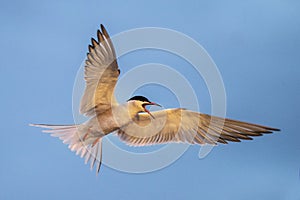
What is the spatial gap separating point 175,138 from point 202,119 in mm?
331

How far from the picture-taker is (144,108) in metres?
3.69

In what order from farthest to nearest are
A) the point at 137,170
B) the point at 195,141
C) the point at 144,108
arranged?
the point at 195,141
the point at 144,108
the point at 137,170

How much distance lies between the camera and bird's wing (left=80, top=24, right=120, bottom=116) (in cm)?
371

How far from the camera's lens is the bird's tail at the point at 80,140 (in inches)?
149

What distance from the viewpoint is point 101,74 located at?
3.70m

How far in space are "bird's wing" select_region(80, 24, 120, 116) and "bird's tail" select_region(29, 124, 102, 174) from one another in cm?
22

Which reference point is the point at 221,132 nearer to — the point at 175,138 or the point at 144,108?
the point at 175,138

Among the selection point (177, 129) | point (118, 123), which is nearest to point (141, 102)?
point (118, 123)

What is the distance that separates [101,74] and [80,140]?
0.68 meters

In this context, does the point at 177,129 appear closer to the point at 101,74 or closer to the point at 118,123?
the point at 118,123

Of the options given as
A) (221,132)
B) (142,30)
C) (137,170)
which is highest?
(142,30)

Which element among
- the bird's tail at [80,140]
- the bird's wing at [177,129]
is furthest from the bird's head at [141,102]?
the bird's tail at [80,140]

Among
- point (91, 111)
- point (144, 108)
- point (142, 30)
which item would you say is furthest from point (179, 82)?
point (91, 111)

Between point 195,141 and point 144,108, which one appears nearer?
point 144,108
